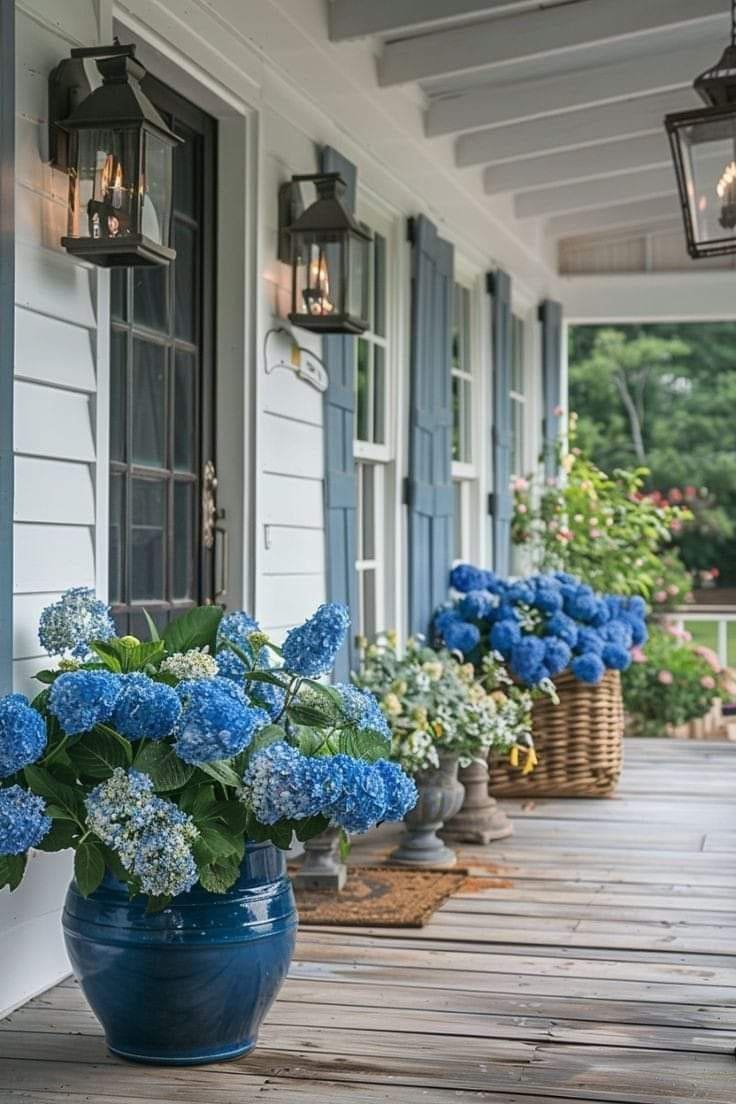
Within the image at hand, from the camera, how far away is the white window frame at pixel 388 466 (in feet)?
19.7

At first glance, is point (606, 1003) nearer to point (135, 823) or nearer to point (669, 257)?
point (135, 823)

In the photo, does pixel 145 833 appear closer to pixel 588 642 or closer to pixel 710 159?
pixel 710 159

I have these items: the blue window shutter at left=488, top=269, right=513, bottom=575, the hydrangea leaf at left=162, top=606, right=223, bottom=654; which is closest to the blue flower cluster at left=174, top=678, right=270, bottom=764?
the hydrangea leaf at left=162, top=606, right=223, bottom=654

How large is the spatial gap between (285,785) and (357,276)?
95.6 inches

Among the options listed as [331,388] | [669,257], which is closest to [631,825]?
[331,388]

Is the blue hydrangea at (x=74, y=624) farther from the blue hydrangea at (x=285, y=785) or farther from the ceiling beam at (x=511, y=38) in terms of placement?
the ceiling beam at (x=511, y=38)

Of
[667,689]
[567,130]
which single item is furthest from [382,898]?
[667,689]

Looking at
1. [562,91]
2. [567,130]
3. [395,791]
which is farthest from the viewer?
[567,130]

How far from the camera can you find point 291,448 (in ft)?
16.1

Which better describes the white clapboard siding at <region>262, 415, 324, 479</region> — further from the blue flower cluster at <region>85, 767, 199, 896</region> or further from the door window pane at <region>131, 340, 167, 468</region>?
the blue flower cluster at <region>85, 767, 199, 896</region>

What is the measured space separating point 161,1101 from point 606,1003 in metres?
1.09

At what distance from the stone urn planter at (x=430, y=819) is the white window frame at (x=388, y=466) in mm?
1103

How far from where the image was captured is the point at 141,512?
13.4ft

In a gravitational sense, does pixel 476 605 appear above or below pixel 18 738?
above
